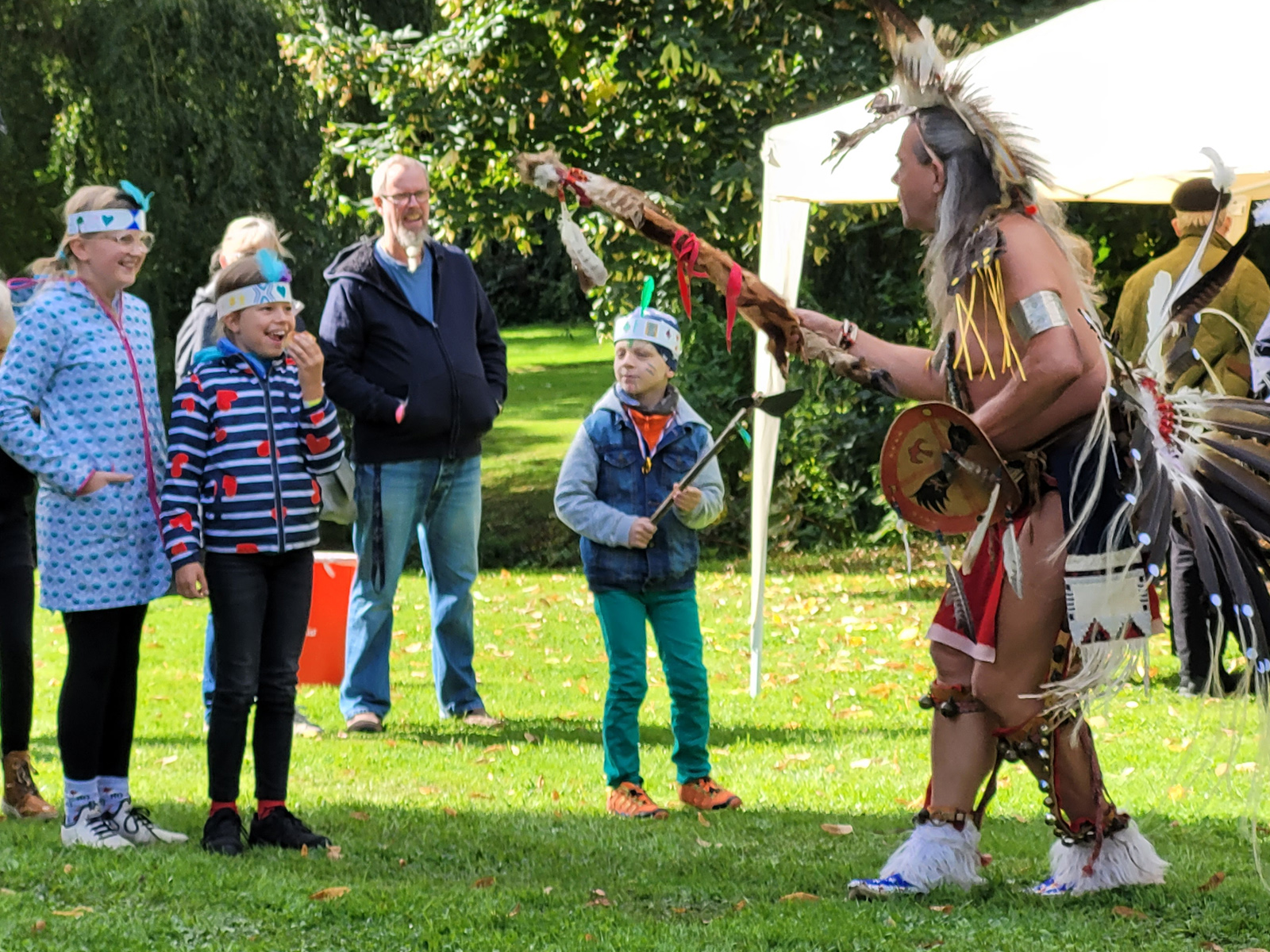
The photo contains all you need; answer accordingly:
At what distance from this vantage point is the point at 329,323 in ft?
22.4

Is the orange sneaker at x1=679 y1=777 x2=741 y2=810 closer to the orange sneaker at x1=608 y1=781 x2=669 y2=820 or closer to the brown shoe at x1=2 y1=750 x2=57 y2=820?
the orange sneaker at x1=608 y1=781 x2=669 y2=820

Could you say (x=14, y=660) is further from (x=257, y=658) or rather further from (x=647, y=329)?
(x=647, y=329)

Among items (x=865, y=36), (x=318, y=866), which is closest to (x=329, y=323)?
(x=318, y=866)

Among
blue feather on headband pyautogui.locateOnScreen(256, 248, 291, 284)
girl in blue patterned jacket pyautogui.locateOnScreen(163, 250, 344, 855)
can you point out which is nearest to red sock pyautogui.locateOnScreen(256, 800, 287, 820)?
girl in blue patterned jacket pyautogui.locateOnScreen(163, 250, 344, 855)

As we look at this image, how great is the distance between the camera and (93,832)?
4699 millimetres

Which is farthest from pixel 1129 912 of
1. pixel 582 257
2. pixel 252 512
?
pixel 252 512

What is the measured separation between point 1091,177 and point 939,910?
3.64 metres

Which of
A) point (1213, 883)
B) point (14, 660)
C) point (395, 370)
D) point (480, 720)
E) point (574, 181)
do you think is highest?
point (574, 181)

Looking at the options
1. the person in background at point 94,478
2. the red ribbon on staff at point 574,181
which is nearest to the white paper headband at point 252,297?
the person in background at point 94,478

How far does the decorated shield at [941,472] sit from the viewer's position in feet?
12.8

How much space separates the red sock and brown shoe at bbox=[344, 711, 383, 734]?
1968mm

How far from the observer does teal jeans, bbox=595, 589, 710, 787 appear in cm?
536

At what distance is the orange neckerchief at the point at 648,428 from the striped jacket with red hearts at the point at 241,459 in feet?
3.79

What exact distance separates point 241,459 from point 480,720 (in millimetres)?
2671
